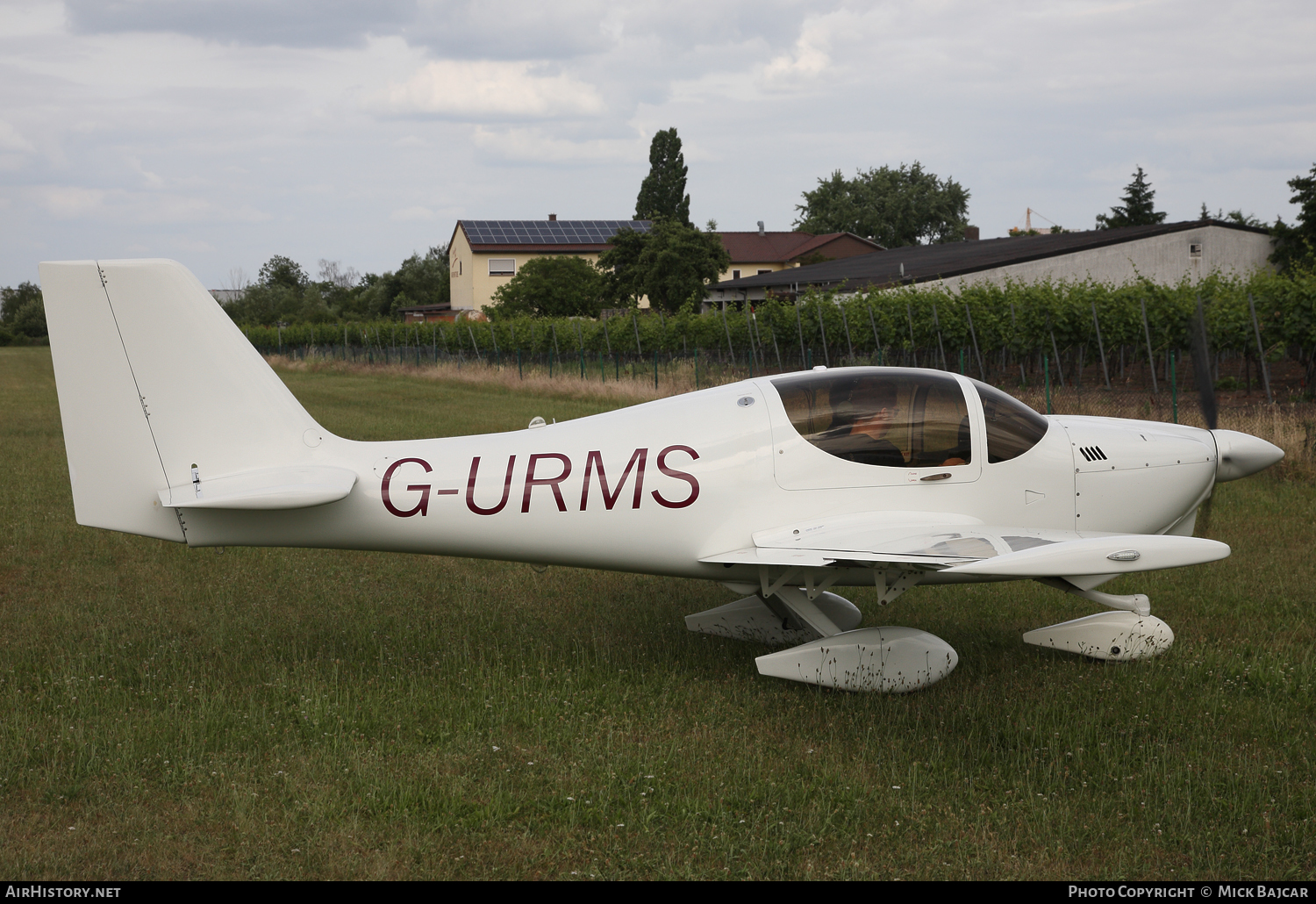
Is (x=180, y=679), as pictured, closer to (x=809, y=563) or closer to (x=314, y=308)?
(x=809, y=563)

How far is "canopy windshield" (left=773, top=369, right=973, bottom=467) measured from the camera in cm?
637

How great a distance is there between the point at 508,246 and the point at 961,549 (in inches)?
3129

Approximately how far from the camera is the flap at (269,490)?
19.7ft

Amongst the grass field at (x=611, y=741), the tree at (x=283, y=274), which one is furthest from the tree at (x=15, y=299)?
the grass field at (x=611, y=741)

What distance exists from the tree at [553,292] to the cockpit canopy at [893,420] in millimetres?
58021

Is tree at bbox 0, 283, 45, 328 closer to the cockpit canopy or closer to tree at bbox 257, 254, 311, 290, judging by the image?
tree at bbox 257, 254, 311, 290

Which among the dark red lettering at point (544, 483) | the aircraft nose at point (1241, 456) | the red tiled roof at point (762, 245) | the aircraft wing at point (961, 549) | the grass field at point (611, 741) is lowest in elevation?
the grass field at point (611, 741)

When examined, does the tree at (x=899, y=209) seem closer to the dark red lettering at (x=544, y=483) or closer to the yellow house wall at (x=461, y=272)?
the yellow house wall at (x=461, y=272)

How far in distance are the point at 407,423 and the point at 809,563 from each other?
1840cm

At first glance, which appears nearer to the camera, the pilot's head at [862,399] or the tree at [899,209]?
the pilot's head at [862,399]

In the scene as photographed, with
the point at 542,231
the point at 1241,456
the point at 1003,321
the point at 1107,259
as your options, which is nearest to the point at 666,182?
the point at 542,231

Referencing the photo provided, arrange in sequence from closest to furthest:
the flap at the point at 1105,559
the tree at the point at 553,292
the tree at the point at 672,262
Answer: the flap at the point at 1105,559 → the tree at the point at 672,262 → the tree at the point at 553,292

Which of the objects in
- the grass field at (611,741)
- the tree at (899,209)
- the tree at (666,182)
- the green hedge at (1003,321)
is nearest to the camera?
the grass field at (611,741)

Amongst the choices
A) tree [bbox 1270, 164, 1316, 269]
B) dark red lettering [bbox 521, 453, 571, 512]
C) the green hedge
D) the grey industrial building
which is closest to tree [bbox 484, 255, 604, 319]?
the grey industrial building
